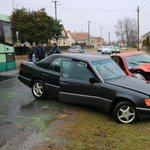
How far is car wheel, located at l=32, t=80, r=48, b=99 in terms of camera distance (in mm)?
6431

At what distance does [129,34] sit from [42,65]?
99.5 metres

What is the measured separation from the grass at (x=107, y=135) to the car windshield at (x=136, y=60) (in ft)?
11.0

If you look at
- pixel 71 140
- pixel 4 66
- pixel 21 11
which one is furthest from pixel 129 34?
pixel 71 140

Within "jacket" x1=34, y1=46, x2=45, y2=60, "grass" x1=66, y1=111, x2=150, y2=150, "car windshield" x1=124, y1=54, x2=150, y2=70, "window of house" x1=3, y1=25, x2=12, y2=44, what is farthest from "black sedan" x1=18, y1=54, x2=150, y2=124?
"window of house" x1=3, y1=25, x2=12, y2=44

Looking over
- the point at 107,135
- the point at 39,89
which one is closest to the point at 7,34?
the point at 39,89

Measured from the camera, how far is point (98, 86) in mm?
4957

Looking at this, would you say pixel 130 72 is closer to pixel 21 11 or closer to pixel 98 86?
pixel 98 86

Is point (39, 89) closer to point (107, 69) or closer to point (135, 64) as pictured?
point (107, 69)

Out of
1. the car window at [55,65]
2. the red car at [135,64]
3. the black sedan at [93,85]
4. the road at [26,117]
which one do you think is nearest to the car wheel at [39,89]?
the black sedan at [93,85]

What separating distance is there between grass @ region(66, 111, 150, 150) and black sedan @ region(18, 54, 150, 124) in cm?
27

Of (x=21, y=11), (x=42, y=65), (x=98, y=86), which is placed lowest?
(x=98, y=86)

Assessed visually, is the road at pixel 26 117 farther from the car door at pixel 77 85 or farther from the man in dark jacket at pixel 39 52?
the man in dark jacket at pixel 39 52

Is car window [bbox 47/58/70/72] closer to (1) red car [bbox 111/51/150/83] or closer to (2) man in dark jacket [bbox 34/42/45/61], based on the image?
(1) red car [bbox 111/51/150/83]

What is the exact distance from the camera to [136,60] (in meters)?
8.01
